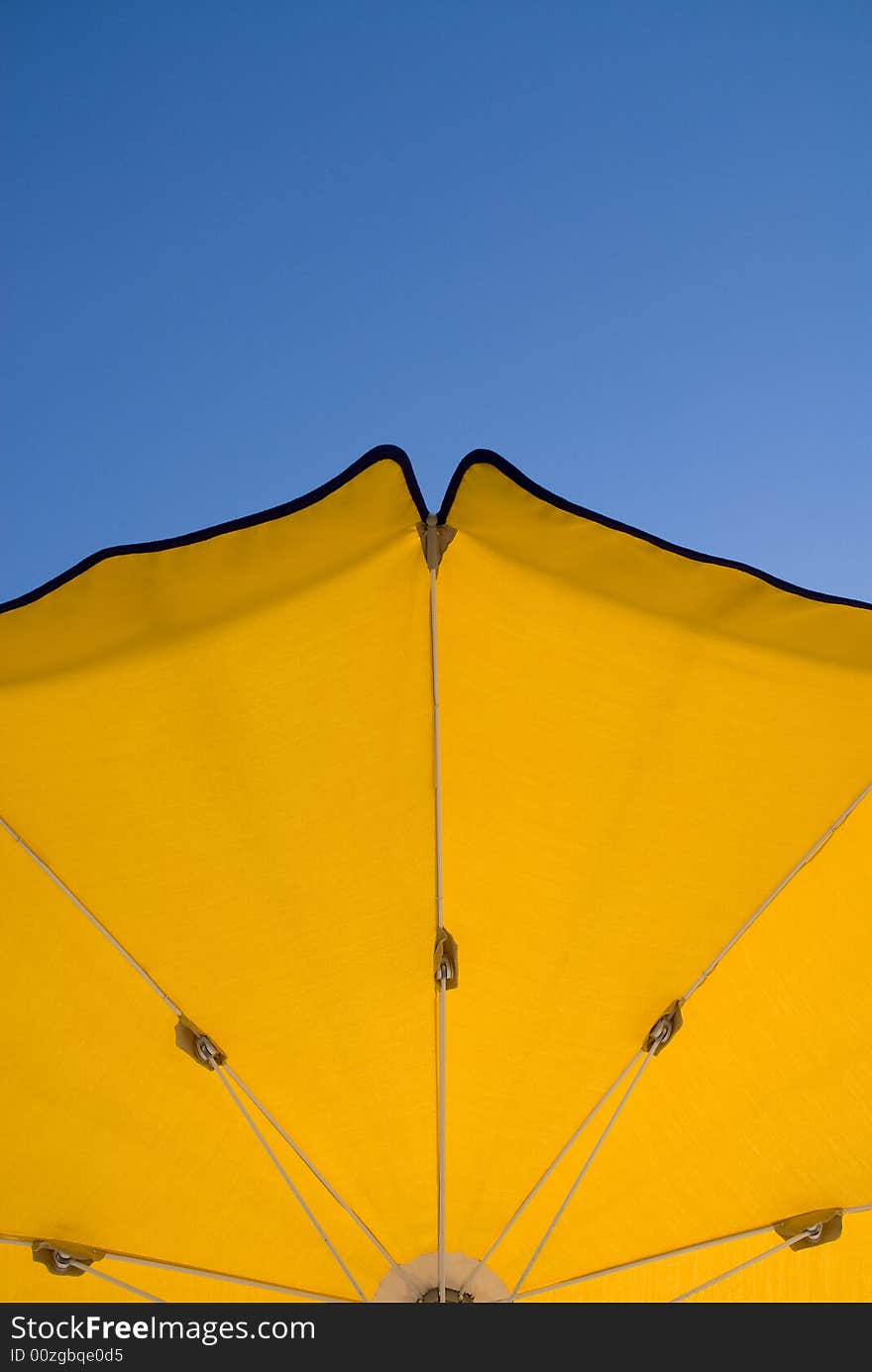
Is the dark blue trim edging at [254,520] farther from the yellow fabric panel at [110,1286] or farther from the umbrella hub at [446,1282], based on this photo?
the umbrella hub at [446,1282]

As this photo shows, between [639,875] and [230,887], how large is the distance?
38.6 inches

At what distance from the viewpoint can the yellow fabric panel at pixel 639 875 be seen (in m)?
2.28

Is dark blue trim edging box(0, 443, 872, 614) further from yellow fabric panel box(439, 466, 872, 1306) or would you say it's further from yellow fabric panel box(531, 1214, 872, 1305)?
yellow fabric panel box(531, 1214, 872, 1305)

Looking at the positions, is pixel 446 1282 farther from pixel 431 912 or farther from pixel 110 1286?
pixel 431 912

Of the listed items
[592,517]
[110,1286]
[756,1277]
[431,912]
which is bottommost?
[756,1277]

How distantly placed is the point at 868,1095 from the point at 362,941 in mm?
1293

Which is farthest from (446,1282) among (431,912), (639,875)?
(639,875)

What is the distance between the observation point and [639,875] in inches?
100

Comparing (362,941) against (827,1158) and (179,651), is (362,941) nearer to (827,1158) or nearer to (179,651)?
(179,651)

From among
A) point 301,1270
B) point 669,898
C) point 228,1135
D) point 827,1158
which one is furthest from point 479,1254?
point 669,898

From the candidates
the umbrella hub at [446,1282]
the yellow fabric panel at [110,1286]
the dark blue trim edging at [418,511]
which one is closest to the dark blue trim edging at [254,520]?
the dark blue trim edging at [418,511]

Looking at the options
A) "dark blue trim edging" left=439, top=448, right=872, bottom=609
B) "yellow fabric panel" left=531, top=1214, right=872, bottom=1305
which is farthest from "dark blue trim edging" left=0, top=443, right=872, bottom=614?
"yellow fabric panel" left=531, top=1214, right=872, bottom=1305
